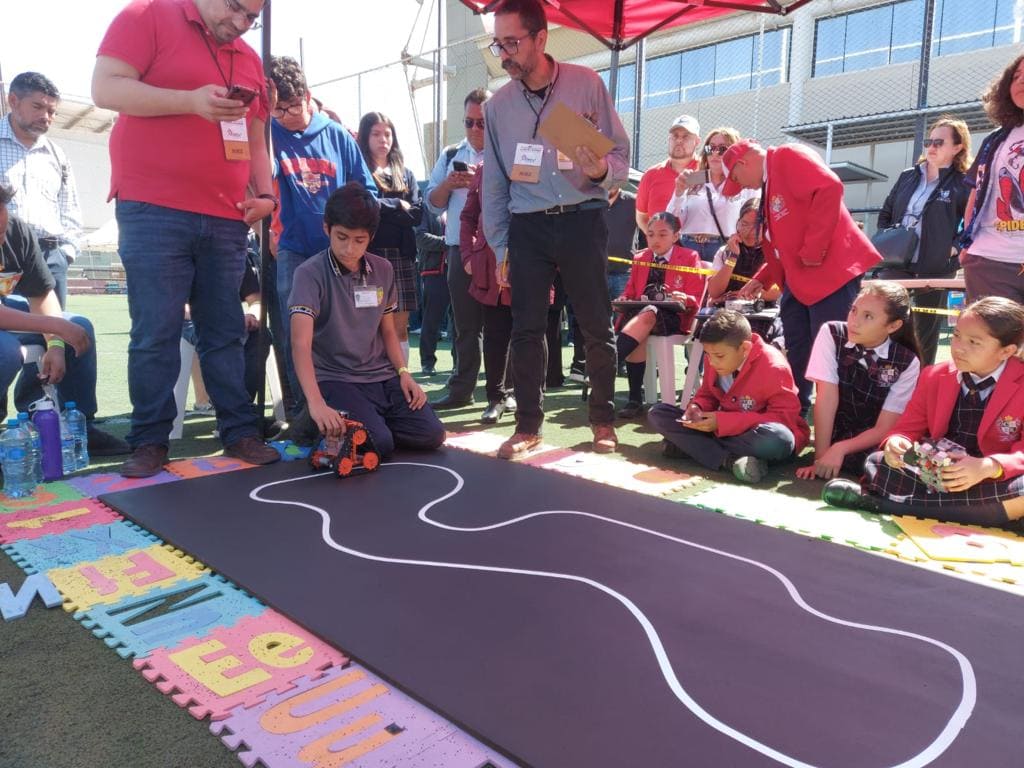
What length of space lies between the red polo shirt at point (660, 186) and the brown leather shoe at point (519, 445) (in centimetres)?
215

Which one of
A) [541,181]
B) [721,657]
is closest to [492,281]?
[541,181]

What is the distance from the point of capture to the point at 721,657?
1.36 metres

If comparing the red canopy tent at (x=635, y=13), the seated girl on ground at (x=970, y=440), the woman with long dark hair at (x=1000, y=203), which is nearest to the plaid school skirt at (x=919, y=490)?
the seated girl on ground at (x=970, y=440)

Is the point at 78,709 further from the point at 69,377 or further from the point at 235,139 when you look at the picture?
the point at 69,377

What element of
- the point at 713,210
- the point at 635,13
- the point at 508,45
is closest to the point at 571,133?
the point at 508,45

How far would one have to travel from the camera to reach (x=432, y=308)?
5258mm

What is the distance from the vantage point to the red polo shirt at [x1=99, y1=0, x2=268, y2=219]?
2.37 meters

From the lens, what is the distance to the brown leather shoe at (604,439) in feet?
10.1

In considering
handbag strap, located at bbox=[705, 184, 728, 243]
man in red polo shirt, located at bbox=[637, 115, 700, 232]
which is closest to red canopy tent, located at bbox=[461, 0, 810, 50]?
man in red polo shirt, located at bbox=[637, 115, 700, 232]

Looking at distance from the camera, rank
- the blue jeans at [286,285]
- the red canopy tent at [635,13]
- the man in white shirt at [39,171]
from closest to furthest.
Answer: the blue jeans at [286,285] → the man in white shirt at [39,171] → the red canopy tent at [635,13]

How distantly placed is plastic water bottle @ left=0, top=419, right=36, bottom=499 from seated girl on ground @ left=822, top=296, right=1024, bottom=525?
8.39 ft

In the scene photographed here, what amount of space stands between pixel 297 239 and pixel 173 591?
1850mm

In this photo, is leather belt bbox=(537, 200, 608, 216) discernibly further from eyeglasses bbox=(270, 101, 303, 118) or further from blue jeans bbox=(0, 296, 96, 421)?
blue jeans bbox=(0, 296, 96, 421)

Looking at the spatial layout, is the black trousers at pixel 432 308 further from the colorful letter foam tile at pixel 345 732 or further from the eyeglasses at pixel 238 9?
the colorful letter foam tile at pixel 345 732
